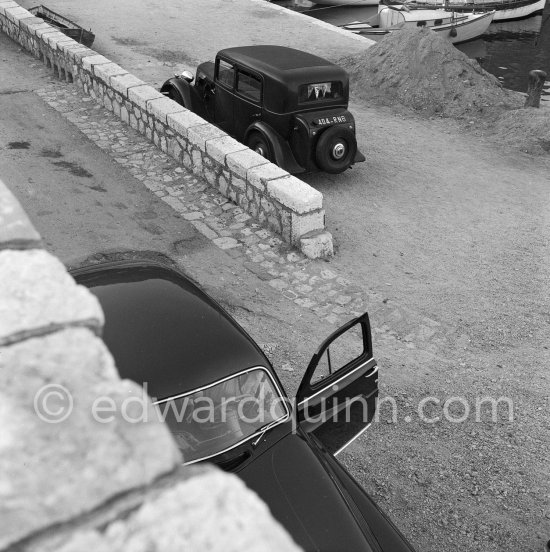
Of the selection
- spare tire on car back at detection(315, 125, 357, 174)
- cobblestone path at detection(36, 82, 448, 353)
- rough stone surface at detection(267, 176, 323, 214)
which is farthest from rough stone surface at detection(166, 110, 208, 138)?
rough stone surface at detection(267, 176, 323, 214)

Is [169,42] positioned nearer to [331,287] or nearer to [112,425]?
[331,287]

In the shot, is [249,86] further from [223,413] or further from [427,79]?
[223,413]

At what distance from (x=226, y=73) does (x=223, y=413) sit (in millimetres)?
6898

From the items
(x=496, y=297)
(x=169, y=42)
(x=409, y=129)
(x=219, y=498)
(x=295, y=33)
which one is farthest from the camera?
(x=295, y=33)

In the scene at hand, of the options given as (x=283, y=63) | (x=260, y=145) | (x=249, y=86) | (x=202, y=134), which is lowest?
(x=260, y=145)

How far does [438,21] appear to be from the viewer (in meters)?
25.3

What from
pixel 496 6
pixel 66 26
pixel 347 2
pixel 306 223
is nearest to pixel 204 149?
pixel 306 223

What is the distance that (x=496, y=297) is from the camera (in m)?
6.61

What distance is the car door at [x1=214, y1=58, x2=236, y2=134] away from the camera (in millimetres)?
9180

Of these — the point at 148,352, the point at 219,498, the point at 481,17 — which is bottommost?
the point at 481,17

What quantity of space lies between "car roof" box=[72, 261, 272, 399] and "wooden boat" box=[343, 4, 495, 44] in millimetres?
22946

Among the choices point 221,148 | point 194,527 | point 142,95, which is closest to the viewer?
point 194,527

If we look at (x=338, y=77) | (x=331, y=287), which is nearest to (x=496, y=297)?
(x=331, y=287)

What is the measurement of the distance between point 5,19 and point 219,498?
617 inches
